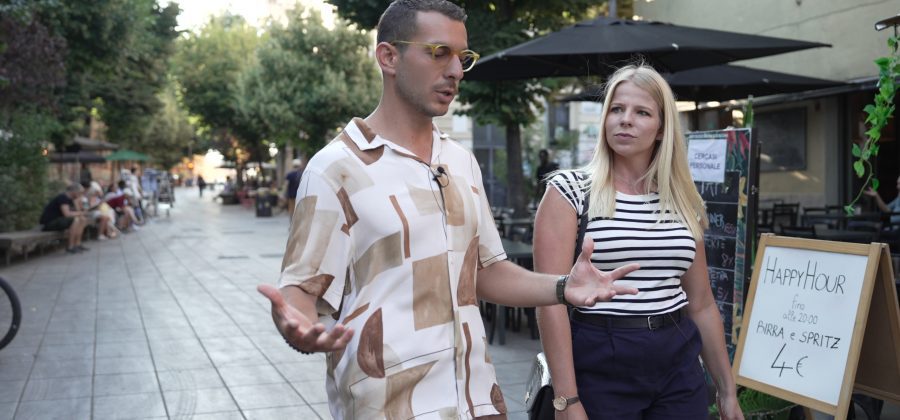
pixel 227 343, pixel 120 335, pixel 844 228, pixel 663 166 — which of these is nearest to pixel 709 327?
pixel 663 166

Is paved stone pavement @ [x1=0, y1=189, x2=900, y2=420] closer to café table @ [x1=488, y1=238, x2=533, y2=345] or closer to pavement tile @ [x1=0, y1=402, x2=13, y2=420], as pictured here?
pavement tile @ [x1=0, y1=402, x2=13, y2=420]

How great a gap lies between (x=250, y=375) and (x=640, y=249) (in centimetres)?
476

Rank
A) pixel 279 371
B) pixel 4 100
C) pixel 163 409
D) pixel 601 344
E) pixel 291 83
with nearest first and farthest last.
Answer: pixel 601 344
pixel 163 409
pixel 279 371
pixel 4 100
pixel 291 83

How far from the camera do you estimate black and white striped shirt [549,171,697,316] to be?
2.78 meters

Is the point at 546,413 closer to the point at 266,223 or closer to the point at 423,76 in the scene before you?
the point at 423,76

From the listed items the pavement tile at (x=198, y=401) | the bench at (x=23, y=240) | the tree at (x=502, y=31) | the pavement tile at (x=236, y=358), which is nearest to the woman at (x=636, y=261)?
the pavement tile at (x=198, y=401)

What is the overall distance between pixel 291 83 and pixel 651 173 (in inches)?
1187

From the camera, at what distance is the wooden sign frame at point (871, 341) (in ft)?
12.1

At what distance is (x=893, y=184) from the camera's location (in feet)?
45.1

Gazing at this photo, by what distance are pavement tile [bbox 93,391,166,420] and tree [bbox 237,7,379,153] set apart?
25737mm

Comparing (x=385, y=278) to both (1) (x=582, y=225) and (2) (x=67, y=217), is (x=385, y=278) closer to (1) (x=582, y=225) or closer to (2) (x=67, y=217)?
(1) (x=582, y=225)

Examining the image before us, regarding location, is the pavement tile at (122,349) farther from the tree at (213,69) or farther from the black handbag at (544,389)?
the tree at (213,69)

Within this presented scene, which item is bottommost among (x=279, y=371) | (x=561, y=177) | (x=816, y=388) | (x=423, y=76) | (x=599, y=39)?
(x=279, y=371)

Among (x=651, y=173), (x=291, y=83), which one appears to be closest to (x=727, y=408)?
(x=651, y=173)
